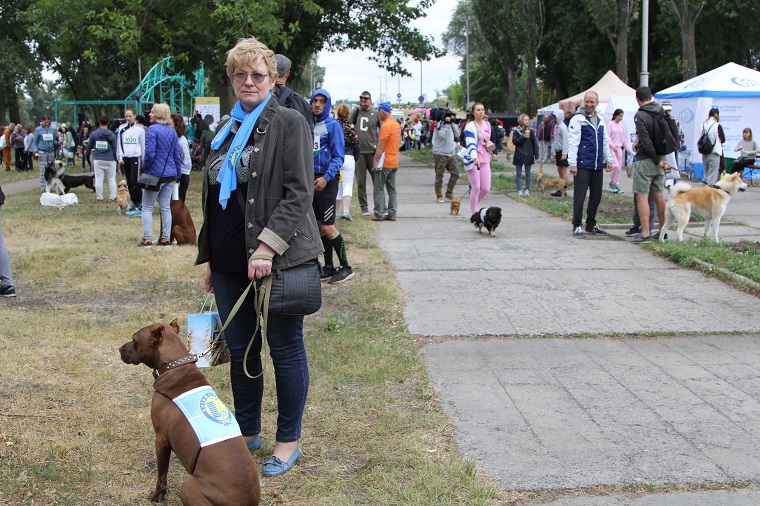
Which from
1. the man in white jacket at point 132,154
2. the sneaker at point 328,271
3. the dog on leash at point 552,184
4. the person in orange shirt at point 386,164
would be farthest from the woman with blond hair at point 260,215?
the dog on leash at point 552,184

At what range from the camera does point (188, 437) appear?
3117 millimetres

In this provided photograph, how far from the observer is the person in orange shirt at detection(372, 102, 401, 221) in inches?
489

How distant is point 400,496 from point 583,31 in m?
43.6

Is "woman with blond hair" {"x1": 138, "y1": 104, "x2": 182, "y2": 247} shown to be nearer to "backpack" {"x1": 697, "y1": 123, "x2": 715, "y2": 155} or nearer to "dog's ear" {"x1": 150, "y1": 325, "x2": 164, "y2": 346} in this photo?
"dog's ear" {"x1": 150, "y1": 325, "x2": 164, "y2": 346}

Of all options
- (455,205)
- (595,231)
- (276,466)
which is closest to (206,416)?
(276,466)

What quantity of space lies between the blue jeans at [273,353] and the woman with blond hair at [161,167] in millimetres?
6727

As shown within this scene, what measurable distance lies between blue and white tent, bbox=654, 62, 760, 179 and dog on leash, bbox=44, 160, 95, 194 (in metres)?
14.7

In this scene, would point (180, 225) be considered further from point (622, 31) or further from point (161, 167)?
point (622, 31)

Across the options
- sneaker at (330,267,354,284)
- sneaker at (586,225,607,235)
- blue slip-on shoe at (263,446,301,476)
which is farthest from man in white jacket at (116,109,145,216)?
blue slip-on shoe at (263,446,301,476)

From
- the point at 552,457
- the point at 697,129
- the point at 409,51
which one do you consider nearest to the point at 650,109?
the point at 552,457

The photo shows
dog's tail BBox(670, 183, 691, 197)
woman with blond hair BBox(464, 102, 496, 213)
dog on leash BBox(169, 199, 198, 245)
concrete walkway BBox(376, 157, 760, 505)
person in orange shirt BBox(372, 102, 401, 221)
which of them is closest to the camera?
concrete walkway BBox(376, 157, 760, 505)

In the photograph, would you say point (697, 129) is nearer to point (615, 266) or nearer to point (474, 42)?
point (615, 266)

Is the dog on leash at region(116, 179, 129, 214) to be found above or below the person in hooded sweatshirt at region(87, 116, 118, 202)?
below

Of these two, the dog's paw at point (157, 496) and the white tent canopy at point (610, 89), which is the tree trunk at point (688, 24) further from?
the dog's paw at point (157, 496)
